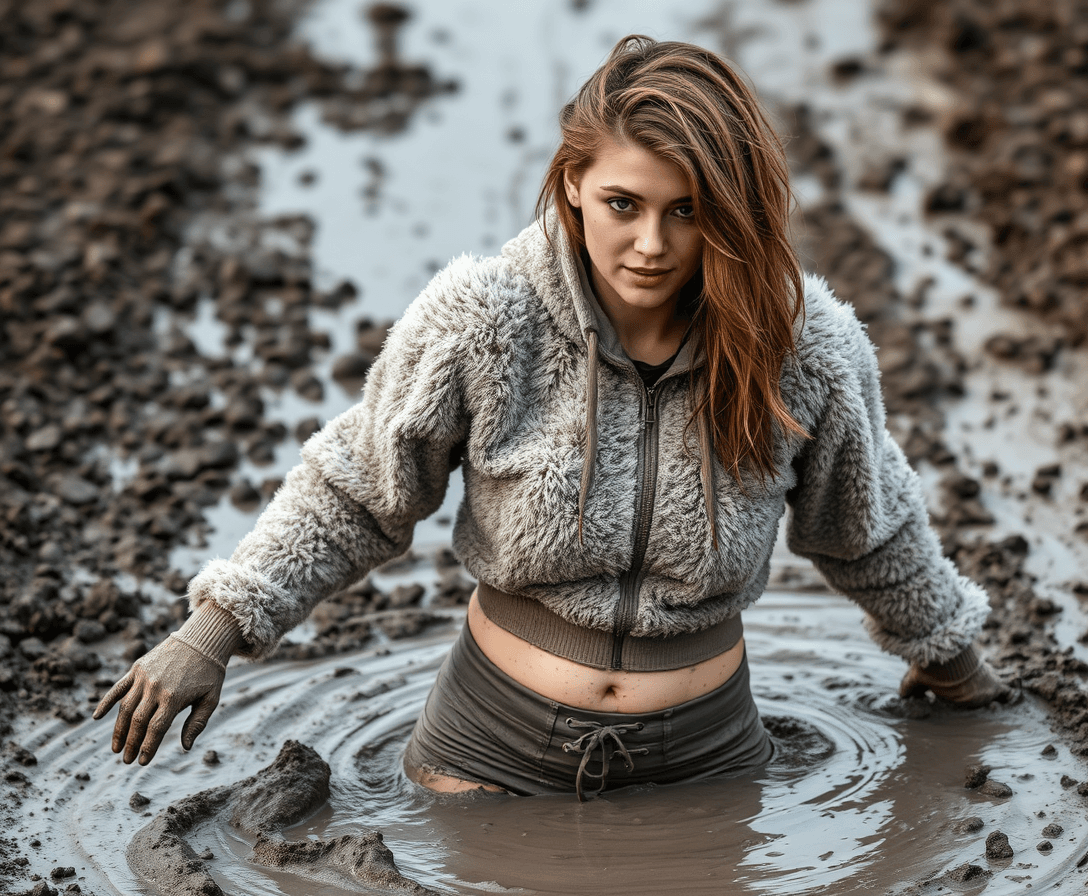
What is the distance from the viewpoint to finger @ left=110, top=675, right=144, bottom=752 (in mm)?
2797

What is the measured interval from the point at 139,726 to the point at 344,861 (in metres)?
0.47

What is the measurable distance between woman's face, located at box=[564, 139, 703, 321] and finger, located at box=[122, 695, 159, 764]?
1162 millimetres

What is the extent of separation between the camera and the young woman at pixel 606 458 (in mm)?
2768

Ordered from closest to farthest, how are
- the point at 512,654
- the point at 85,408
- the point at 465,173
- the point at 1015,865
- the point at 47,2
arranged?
1. the point at 1015,865
2. the point at 512,654
3. the point at 85,408
4. the point at 465,173
5. the point at 47,2

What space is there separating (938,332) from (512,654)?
10.8ft

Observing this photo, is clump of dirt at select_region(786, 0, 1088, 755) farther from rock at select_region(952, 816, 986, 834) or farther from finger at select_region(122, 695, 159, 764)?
finger at select_region(122, 695, 159, 764)

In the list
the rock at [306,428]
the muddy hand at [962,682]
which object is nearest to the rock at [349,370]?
the rock at [306,428]

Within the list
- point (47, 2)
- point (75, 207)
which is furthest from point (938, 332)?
point (47, 2)

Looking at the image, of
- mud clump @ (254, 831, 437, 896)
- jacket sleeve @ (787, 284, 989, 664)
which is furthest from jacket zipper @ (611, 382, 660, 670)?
mud clump @ (254, 831, 437, 896)

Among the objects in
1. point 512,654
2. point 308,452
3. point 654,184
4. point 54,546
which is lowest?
point 54,546

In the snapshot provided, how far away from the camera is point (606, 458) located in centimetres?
294

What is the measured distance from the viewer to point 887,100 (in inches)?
318

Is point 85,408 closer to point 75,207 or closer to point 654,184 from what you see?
point 75,207

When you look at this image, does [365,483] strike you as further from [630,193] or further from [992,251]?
[992,251]
